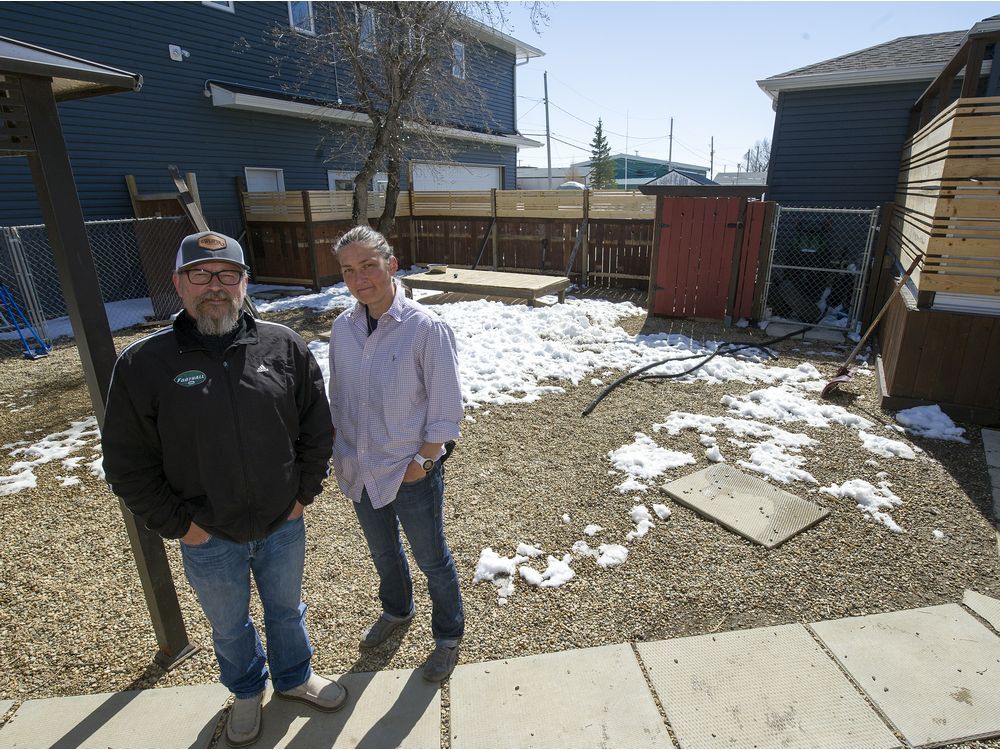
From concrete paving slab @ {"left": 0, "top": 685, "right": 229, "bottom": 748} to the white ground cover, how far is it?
4.78 feet

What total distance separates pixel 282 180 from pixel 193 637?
13090 millimetres

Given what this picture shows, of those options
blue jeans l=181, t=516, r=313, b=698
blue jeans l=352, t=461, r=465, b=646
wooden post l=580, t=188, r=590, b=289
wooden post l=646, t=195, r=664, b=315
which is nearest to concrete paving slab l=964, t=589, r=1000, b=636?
blue jeans l=352, t=461, r=465, b=646

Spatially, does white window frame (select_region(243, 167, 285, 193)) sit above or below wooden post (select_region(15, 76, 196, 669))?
above

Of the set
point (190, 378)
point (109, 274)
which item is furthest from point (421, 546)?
point (109, 274)

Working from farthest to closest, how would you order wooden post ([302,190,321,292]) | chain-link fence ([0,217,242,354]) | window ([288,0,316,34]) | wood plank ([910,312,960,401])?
window ([288,0,316,34]) < wooden post ([302,190,321,292]) < chain-link fence ([0,217,242,354]) < wood plank ([910,312,960,401])

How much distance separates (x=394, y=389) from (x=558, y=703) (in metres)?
1.52

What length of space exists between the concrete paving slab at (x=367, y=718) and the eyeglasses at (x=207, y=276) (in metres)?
1.78

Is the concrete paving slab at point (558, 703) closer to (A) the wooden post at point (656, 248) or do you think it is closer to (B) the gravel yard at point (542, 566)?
(B) the gravel yard at point (542, 566)

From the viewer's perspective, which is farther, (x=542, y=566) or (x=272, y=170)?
(x=272, y=170)

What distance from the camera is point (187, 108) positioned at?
1152 centimetres

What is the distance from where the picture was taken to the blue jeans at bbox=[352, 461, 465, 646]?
234cm

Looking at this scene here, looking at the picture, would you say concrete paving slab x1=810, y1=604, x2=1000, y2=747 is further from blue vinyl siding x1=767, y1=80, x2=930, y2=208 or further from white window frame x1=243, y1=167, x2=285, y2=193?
white window frame x1=243, y1=167, x2=285, y2=193

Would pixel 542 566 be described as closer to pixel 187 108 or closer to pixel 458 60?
pixel 458 60

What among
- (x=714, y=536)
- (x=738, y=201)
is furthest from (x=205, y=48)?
(x=714, y=536)
